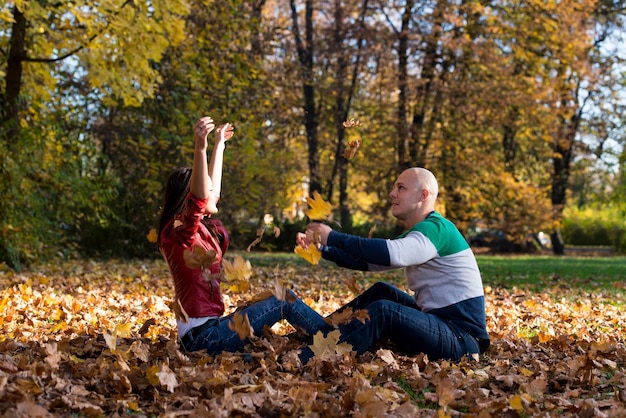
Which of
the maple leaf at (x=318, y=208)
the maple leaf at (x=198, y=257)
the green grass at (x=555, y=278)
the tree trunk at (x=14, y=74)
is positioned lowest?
the green grass at (x=555, y=278)

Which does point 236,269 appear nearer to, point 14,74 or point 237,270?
point 237,270

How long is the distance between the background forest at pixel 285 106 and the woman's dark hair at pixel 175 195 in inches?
44.4

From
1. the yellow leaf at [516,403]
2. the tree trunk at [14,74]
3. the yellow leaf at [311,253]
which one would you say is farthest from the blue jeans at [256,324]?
the tree trunk at [14,74]

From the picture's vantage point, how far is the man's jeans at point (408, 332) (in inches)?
170

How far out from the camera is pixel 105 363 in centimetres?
405

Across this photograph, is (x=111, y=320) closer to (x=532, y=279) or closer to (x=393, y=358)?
(x=393, y=358)

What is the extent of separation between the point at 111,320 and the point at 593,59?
24828mm

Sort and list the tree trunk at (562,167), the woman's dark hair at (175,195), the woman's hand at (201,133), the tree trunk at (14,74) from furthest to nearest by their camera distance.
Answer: the tree trunk at (562,167), the tree trunk at (14,74), the woman's dark hair at (175,195), the woman's hand at (201,133)

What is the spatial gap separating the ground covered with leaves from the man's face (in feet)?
1.88

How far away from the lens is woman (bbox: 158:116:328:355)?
13.8 ft

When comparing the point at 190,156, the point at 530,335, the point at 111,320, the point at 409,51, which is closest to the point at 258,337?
the point at 111,320

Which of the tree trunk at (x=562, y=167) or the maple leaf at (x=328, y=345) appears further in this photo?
the tree trunk at (x=562, y=167)

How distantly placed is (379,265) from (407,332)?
43 cm

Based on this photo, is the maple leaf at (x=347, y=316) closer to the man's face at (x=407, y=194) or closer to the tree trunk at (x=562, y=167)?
the man's face at (x=407, y=194)
